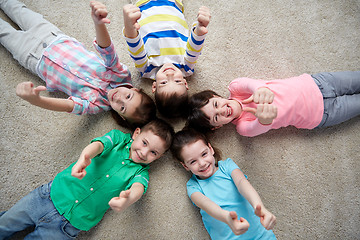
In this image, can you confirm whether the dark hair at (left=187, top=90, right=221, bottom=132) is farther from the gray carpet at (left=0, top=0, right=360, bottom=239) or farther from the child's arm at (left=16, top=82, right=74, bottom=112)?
the child's arm at (left=16, top=82, right=74, bottom=112)

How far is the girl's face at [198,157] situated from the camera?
0.90 meters

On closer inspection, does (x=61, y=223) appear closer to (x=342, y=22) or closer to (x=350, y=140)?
(x=350, y=140)

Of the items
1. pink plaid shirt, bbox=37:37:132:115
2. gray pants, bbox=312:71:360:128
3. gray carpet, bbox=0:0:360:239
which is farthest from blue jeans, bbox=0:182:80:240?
gray pants, bbox=312:71:360:128

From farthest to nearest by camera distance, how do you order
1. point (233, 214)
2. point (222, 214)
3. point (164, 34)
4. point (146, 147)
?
point (164, 34)
point (146, 147)
point (222, 214)
point (233, 214)

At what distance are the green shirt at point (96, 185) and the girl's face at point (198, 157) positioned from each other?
0.67 ft

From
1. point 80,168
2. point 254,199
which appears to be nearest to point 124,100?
point 80,168

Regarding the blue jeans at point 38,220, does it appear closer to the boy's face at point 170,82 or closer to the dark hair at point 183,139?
the dark hair at point 183,139

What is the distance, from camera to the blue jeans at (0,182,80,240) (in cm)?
89

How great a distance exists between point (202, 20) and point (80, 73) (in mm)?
559

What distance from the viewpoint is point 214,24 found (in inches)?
44.7

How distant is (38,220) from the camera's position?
896 mm

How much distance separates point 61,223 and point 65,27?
35.6 inches

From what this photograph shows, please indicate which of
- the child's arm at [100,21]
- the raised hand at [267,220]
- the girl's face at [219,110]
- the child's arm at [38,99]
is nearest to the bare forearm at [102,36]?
the child's arm at [100,21]

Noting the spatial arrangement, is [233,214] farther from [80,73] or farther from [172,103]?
[80,73]
